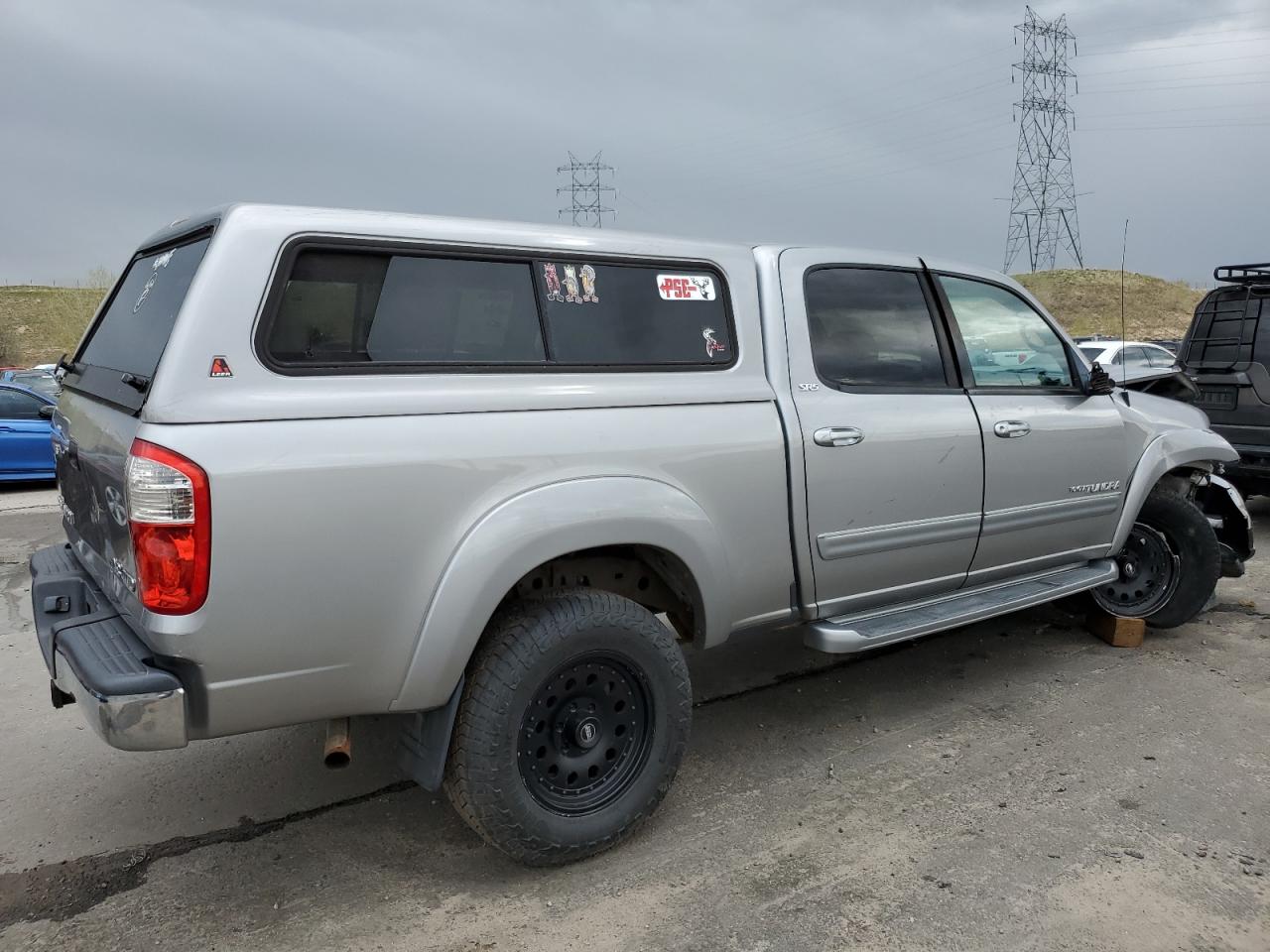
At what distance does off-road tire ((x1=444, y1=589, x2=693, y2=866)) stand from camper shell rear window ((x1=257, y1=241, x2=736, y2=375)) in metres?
0.80

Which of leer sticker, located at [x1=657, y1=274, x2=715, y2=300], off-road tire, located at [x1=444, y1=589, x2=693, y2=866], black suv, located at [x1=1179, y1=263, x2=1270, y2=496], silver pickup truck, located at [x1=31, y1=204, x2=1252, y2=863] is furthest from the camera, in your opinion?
black suv, located at [x1=1179, y1=263, x2=1270, y2=496]

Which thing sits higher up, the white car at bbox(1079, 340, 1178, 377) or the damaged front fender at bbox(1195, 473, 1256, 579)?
the white car at bbox(1079, 340, 1178, 377)

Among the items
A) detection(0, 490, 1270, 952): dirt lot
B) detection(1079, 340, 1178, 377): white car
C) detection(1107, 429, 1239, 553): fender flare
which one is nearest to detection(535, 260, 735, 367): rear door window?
detection(0, 490, 1270, 952): dirt lot

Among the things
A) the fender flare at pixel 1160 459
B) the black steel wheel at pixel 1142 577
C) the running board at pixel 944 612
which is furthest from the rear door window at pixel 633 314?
the black steel wheel at pixel 1142 577

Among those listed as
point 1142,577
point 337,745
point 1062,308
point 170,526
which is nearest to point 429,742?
point 337,745

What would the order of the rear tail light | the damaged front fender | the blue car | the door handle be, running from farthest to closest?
the blue car < the damaged front fender < the door handle < the rear tail light

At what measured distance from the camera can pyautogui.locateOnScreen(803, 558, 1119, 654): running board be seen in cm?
357

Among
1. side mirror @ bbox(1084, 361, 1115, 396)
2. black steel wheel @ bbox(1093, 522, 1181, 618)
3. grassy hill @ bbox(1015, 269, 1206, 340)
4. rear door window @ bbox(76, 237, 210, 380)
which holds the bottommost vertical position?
black steel wheel @ bbox(1093, 522, 1181, 618)

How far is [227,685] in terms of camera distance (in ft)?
8.11

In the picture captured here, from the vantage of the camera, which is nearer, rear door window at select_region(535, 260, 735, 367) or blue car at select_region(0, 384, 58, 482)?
rear door window at select_region(535, 260, 735, 367)

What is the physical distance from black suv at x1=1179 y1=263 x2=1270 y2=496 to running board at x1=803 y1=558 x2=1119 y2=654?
12.4 ft

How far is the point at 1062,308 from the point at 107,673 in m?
62.8

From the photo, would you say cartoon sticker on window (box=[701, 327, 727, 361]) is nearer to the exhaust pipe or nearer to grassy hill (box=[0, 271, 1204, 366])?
the exhaust pipe

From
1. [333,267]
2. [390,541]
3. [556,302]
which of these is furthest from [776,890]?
[333,267]
